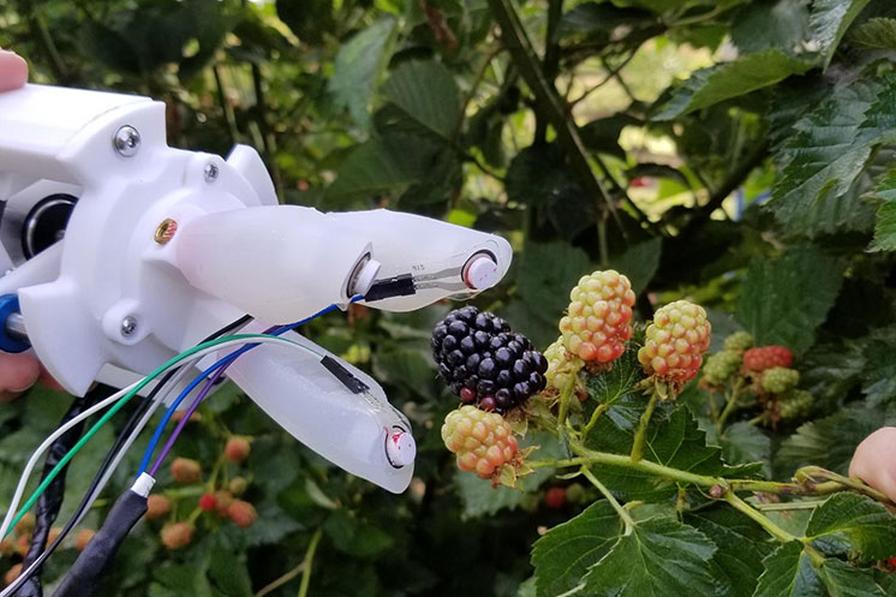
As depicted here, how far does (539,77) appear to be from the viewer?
611mm

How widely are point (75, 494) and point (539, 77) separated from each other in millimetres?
455

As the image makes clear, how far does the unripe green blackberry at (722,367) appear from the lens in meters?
0.47

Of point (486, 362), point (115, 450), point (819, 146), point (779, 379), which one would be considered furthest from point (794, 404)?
point (115, 450)

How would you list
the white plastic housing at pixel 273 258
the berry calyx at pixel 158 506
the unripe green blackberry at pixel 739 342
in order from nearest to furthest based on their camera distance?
the white plastic housing at pixel 273 258
the unripe green blackberry at pixel 739 342
the berry calyx at pixel 158 506

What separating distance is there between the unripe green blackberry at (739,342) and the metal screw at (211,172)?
0.31 m

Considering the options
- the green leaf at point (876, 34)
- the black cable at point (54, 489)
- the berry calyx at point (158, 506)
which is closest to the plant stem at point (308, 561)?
the berry calyx at point (158, 506)

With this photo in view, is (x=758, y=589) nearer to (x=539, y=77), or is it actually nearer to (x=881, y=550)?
(x=881, y=550)

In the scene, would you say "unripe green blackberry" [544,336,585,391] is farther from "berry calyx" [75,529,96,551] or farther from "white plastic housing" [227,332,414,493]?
"berry calyx" [75,529,96,551]

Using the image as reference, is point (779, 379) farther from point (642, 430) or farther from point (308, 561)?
point (308, 561)

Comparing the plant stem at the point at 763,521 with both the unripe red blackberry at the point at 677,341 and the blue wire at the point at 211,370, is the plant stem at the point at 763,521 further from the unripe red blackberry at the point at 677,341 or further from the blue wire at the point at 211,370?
the blue wire at the point at 211,370

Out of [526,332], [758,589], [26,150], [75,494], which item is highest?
[26,150]

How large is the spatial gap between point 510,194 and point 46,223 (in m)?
0.37

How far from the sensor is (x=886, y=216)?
308 millimetres

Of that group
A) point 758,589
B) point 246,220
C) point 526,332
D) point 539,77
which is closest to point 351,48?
point 539,77
